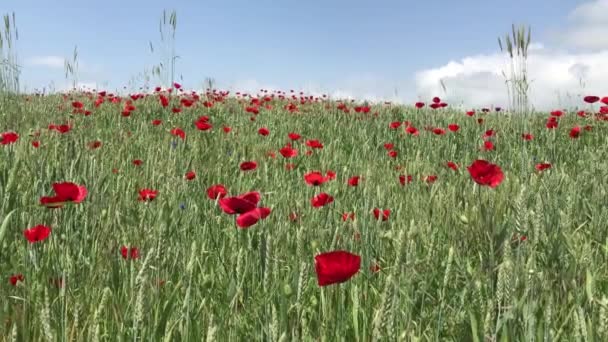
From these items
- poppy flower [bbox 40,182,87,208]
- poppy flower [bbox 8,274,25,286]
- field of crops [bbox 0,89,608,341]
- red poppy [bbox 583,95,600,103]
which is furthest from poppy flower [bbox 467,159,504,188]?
red poppy [bbox 583,95,600,103]

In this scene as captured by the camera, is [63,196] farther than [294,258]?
No

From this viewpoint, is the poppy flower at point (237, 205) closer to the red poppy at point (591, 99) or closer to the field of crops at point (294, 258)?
the field of crops at point (294, 258)

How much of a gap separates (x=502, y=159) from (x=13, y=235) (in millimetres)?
3363

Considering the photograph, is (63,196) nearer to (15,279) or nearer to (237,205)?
(15,279)

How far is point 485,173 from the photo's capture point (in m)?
1.71

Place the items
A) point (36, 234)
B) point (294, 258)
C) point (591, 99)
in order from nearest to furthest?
1. point (36, 234)
2. point (294, 258)
3. point (591, 99)

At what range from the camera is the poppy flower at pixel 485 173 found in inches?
66.3

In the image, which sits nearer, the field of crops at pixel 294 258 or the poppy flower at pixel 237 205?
the field of crops at pixel 294 258

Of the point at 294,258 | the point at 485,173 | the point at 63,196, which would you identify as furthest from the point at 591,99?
the point at 63,196

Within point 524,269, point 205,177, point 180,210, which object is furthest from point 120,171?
point 524,269

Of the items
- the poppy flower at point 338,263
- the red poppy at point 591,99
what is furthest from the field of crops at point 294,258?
the red poppy at point 591,99

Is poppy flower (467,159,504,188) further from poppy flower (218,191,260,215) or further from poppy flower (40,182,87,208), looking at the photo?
poppy flower (40,182,87,208)

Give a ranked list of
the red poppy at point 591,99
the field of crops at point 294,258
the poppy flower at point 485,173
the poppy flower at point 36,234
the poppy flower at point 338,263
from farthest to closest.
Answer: the red poppy at point 591,99
the poppy flower at point 485,173
the poppy flower at point 36,234
the field of crops at point 294,258
the poppy flower at point 338,263

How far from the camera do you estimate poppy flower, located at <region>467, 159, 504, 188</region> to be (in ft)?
5.52
